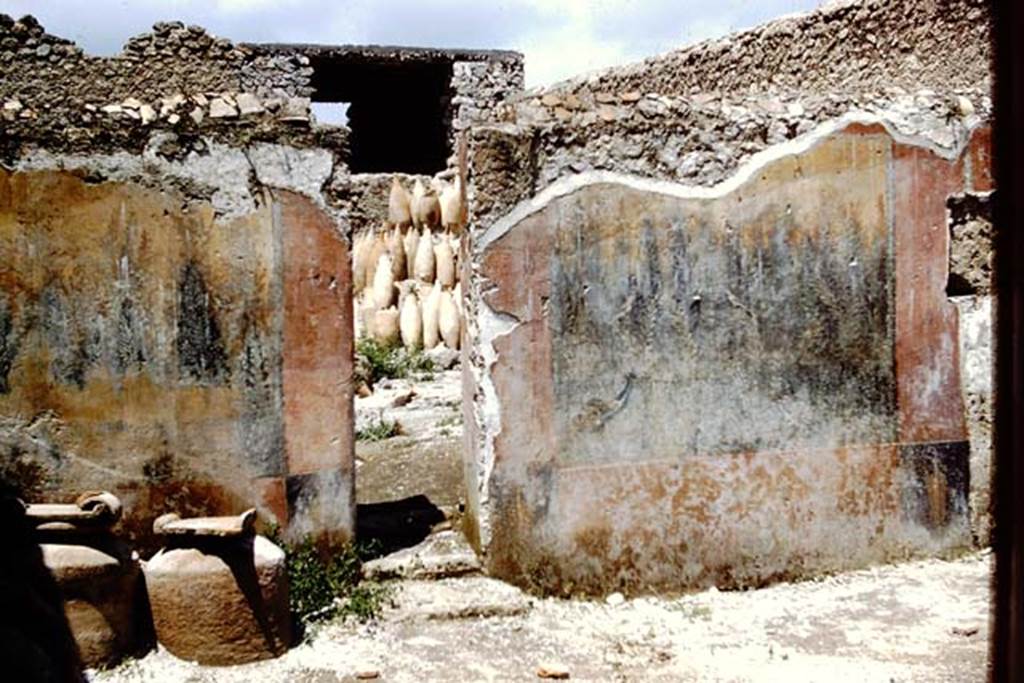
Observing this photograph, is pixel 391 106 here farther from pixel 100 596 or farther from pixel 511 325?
pixel 100 596

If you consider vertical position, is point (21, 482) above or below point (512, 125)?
below

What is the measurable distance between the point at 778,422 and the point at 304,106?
8.44 feet

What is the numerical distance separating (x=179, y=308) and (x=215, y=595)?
1188 mm

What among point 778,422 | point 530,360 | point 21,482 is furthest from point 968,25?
point 21,482

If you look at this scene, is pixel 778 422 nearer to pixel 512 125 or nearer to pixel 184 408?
pixel 512 125

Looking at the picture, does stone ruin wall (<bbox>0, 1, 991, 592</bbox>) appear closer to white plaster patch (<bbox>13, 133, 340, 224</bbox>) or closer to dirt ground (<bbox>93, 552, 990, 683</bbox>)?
white plaster patch (<bbox>13, 133, 340, 224</bbox>)

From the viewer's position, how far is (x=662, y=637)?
3910mm

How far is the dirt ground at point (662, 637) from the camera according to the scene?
11.7 ft

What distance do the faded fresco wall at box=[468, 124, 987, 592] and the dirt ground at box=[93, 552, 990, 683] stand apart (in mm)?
176

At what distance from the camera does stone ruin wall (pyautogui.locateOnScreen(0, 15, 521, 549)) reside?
3.88m

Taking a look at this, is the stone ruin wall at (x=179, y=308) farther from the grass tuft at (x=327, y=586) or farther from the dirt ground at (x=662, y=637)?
the dirt ground at (x=662, y=637)

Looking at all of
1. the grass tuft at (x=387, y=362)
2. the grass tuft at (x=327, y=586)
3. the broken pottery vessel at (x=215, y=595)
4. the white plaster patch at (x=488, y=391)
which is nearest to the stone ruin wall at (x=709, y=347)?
the white plaster patch at (x=488, y=391)

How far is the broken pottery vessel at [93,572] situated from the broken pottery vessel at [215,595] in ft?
0.38

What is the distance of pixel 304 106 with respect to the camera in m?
4.18
